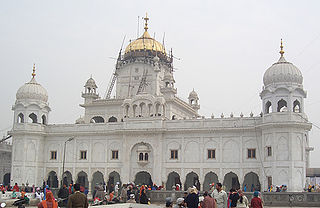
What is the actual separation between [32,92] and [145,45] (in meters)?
14.8

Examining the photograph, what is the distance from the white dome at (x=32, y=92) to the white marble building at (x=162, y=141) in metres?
0.10

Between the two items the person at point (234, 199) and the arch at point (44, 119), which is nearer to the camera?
the person at point (234, 199)

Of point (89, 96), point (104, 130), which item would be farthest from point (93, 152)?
point (89, 96)

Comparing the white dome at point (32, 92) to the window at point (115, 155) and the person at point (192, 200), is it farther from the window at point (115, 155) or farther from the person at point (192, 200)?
the person at point (192, 200)

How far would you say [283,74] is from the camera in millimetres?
36250

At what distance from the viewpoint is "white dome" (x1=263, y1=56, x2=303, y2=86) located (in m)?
36.2

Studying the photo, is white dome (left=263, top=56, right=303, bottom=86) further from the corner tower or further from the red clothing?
the red clothing

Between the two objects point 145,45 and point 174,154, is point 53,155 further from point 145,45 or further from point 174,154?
point 145,45

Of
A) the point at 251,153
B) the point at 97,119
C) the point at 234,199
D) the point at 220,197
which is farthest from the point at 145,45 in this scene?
the point at 220,197

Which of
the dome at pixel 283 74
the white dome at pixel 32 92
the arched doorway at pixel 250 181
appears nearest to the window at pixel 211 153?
the arched doorway at pixel 250 181

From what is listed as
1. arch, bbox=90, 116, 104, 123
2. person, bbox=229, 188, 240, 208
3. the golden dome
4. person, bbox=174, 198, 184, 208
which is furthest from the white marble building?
person, bbox=174, 198, 184, 208

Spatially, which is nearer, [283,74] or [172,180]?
[283,74]

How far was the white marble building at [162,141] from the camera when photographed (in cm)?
3556

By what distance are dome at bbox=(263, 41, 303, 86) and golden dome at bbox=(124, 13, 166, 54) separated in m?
18.4
